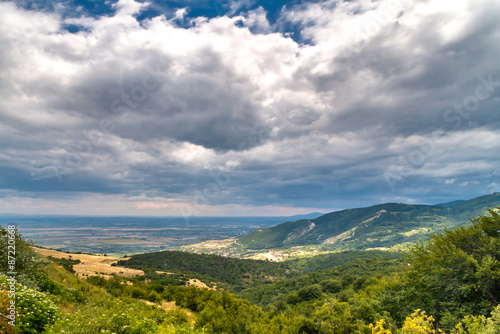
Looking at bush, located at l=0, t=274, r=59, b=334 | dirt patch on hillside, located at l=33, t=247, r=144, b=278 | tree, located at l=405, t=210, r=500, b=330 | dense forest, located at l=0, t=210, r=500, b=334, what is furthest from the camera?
dirt patch on hillside, located at l=33, t=247, r=144, b=278

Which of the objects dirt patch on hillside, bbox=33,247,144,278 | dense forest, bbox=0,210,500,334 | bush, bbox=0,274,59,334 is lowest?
dirt patch on hillside, bbox=33,247,144,278

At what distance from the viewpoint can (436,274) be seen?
2136 centimetres

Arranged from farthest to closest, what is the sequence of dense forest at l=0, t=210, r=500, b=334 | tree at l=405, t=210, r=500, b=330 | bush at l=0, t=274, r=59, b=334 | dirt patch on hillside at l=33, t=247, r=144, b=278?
1. dirt patch on hillside at l=33, t=247, r=144, b=278
2. tree at l=405, t=210, r=500, b=330
3. dense forest at l=0, t=210, r=500, b=334
4. bush at l=0, t=274, r=59, b=334

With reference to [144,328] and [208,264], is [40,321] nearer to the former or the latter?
[144,328]

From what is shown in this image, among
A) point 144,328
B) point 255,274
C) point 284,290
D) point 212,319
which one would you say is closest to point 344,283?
point 284,290

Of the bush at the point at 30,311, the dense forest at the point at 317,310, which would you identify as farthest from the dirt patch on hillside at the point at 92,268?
the bush at the point at 30,311

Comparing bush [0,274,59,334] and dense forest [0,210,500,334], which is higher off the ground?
bush [0,274,59,334]

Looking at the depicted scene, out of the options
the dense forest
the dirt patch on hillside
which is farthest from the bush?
the dirt patch on hillside

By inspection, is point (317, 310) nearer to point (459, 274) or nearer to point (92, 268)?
point (459, 274)

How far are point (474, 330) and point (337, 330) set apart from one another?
10.6 meters

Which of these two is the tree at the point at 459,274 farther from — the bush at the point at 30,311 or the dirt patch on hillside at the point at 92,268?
the dirt patch on hillside at the point at 92,268

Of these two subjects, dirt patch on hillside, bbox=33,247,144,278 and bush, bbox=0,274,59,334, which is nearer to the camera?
bush, bbox=0,274,59,334

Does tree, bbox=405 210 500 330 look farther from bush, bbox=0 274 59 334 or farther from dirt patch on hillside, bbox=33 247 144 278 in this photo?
dirt patch on hillside, bbox=33 247 144 278

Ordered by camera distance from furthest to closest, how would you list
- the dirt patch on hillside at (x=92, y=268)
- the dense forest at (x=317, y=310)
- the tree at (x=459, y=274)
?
the dirt patch on hillside at (x=92, y=268) < the tree at (x=459, y=274) < the dense forest at (x=317, y=310)
